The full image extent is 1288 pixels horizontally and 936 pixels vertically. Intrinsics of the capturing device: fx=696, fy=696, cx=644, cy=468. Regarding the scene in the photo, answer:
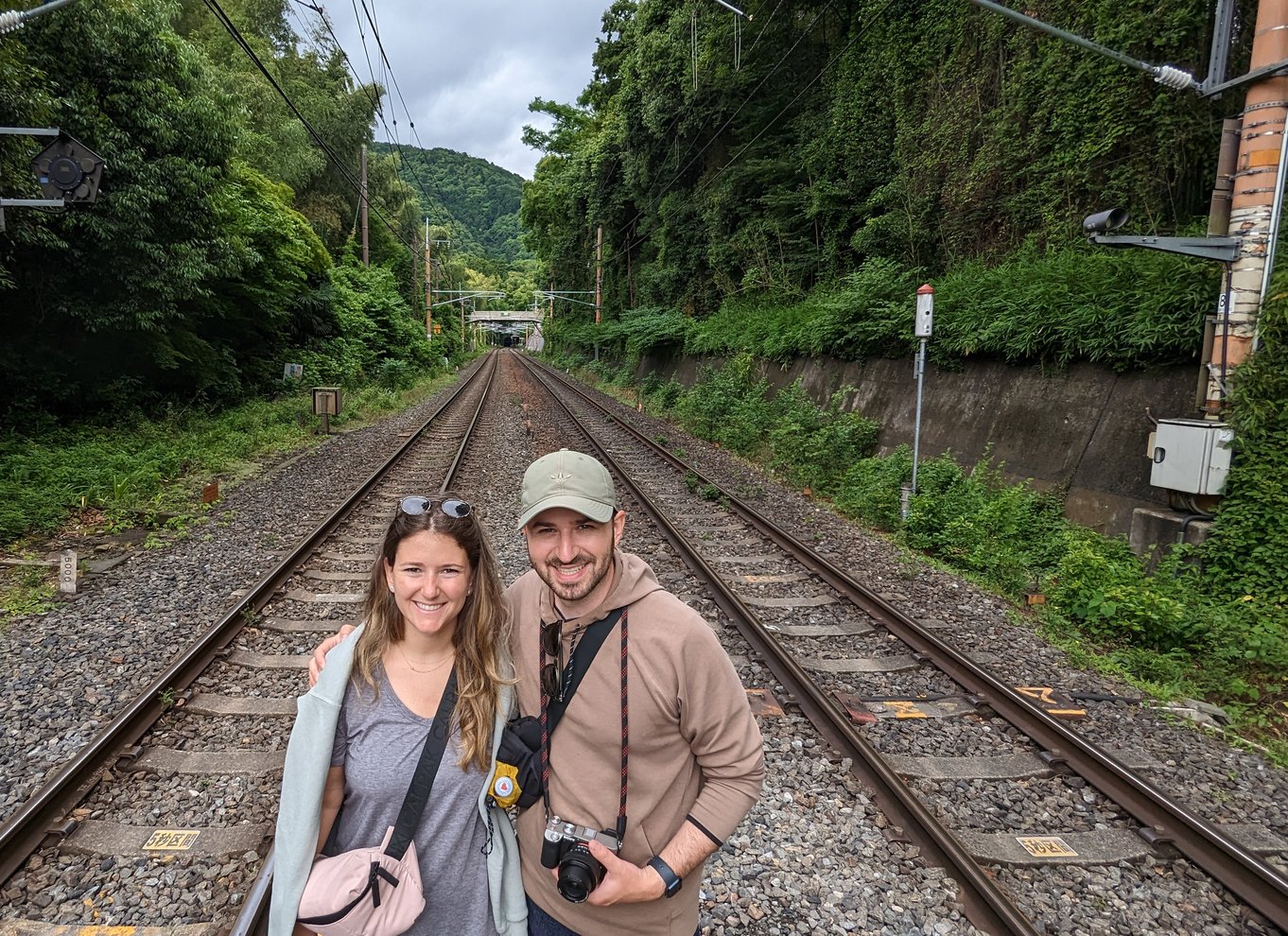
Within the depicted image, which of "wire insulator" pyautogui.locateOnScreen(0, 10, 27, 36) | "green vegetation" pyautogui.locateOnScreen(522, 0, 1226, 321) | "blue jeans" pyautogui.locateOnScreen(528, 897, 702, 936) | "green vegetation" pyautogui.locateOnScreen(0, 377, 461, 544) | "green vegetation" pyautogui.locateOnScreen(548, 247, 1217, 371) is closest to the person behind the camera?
"blue jeans" pyautogui.locateOnScreen(528, 897, 702, 936)

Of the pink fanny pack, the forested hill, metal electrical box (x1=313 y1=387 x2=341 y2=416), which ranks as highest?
the forested hill

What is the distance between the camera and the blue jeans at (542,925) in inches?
66.2

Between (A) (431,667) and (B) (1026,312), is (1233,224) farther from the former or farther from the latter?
(A) (431,667)

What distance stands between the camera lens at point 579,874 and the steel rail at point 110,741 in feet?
9.40

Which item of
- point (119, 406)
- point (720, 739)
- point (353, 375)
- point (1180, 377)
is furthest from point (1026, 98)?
point (353, 375)

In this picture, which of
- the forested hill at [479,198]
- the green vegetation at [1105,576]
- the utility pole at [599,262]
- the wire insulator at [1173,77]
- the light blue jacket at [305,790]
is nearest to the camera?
the light blue jacket at [305,790]

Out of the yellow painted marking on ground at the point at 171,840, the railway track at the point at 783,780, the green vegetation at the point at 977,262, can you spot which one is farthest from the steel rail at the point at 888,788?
the yellow painted marking on ground at the point at 171,840

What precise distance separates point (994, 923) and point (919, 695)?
6.38 ft

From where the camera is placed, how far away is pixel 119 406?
13094mm

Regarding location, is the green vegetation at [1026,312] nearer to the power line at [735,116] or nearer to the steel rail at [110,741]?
the power line at [735,116]

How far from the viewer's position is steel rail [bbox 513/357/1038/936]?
2.75m

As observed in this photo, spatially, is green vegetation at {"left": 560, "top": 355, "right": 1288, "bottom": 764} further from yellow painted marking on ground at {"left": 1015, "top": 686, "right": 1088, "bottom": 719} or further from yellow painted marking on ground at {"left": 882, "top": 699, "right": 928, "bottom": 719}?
yellow painted marking on ground at {"left": 882, "top": 699, "right": 928, "bottom": 719}

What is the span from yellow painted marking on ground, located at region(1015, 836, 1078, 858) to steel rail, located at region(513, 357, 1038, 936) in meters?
0.41

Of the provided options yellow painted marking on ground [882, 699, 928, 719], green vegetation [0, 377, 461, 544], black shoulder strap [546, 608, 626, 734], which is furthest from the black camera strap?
green vegetation [0, 377, 461, 544]
